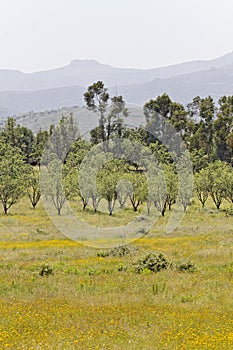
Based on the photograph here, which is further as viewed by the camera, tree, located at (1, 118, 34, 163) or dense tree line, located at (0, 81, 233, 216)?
tree, located at (1, 118, 34, 163)

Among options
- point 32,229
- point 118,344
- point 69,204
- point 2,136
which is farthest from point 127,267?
point 2,136

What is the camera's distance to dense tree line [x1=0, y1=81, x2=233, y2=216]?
60375 mm

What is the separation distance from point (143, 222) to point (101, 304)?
37.5m

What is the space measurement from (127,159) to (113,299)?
5327 cm

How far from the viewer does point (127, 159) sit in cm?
6919

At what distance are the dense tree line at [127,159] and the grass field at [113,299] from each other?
90.4 ft

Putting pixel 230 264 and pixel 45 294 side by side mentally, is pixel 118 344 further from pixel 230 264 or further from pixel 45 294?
pixel 230 264

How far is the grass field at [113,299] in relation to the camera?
1158cm

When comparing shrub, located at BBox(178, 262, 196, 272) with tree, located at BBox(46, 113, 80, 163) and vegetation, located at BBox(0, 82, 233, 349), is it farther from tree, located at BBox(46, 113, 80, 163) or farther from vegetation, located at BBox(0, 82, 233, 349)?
tree, located at BBox(46, 113, 80, 163)

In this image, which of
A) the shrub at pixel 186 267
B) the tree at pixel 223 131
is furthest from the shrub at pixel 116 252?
the tree at pixel 223 131

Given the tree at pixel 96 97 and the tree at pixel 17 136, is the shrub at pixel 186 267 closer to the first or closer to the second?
the tree at pixel 96 97

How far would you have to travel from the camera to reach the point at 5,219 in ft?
159

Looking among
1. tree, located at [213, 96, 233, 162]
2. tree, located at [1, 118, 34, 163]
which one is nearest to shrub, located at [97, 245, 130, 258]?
tree, located at [213, 96, 233, 162]

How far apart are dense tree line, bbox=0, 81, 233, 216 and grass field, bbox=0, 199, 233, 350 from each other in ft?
90.4
